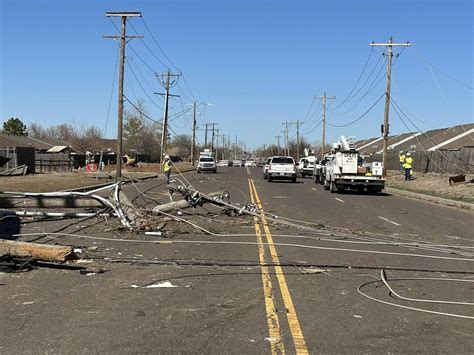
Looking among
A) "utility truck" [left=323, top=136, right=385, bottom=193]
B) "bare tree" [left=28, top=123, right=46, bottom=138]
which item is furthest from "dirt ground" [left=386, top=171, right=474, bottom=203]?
"bare tree" [left=28, top=123, right=46, bottom=138]

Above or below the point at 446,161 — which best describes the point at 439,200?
below

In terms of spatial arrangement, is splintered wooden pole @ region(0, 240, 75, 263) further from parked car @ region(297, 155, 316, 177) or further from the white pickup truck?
parked car @ region(297, 155, 316, 177)

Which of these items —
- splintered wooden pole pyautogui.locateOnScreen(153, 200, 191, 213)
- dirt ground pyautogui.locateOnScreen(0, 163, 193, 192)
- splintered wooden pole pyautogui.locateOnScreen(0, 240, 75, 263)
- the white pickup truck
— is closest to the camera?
splintered wooden pole pyautogui.locateOnScreen(0, 240, 75, 263)

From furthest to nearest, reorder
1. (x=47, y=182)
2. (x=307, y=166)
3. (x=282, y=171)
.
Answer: (x=307, y=166), (x=282, y=171), (x=47, y=182)

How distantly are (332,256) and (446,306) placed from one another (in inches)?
132

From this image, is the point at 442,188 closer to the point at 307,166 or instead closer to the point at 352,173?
the point at 352,173

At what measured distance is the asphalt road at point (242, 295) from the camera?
5.13 meters

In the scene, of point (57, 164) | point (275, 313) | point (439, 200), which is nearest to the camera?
point (275, 313)

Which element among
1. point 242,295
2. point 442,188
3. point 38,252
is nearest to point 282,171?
point 442,188

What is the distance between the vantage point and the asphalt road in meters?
5.13

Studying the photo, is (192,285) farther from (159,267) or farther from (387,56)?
(387,56)

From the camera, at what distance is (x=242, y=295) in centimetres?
680

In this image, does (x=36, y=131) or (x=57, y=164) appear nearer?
(x=57, y=164)

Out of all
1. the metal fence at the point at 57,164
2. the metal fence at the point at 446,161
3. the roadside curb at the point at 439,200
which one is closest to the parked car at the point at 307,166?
the metal fence at the point at 446,161
